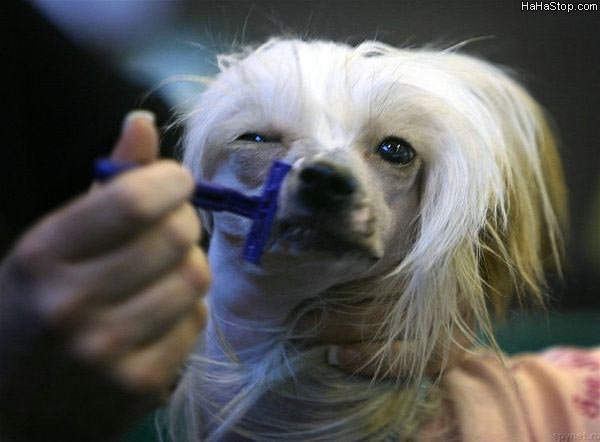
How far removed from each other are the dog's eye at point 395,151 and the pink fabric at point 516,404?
25cm

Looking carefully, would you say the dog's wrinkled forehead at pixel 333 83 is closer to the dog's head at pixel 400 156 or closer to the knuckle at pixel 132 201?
the dog's head at pixel 400 156

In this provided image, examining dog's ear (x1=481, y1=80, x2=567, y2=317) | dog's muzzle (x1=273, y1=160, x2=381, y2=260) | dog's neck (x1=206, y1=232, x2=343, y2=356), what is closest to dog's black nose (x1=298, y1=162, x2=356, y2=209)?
dog's muzzle (x1=273, y1=160, x2=381, y2=260)

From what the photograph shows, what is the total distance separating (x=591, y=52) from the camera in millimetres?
985

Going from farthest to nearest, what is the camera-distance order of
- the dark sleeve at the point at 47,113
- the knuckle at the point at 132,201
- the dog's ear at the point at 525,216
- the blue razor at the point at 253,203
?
the dog's ear at the point at 525,216 → the dark sleeve at the point at 47,113 → the blue razor at the point at 253,203 → the knuckle at the point at 132,201

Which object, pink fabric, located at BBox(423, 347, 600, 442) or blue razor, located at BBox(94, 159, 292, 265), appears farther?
pink fabric, located at BBox(423, 347, 600, 442)

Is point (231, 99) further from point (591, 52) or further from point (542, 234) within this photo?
point (591, 52)

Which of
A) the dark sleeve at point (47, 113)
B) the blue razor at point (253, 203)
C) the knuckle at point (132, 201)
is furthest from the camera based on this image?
the dark sleeve at point (47, 113)

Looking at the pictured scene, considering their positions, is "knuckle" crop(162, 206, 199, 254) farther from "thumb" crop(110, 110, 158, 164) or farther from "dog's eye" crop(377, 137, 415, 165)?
"dog's eye" crop(377, 137, 415, 165)

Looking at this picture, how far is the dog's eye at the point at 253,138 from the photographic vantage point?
709 millimetres

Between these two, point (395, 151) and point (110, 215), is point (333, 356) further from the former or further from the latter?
point (110, 215)

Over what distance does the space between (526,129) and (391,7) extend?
217 millimetres

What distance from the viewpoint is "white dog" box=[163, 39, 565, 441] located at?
706 millimetres

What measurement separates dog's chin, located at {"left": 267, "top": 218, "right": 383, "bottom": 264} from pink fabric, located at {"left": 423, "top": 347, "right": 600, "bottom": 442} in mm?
229

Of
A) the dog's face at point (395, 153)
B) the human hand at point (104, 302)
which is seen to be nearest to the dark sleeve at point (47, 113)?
the dog's face at point (395, 153)
